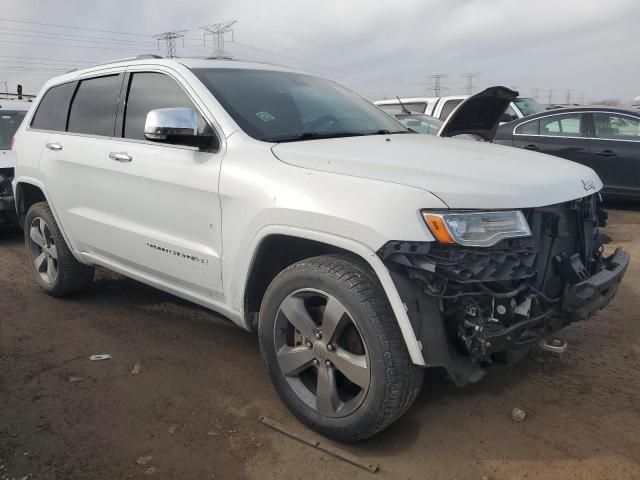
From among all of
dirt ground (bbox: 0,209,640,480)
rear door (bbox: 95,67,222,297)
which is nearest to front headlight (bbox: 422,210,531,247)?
dirt ground (bbox: 0,209,640,480)

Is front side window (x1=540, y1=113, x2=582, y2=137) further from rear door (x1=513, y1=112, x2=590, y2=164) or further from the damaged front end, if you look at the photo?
the damaged front end

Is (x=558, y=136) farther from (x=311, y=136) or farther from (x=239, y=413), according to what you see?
(x=239, y=413)

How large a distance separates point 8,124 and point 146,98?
5.62 meters

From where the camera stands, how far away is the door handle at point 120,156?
3562 mm

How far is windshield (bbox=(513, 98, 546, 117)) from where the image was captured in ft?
35.1

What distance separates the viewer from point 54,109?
465 centimetres

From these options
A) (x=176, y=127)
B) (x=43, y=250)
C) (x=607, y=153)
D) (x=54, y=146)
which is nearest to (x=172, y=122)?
(x=176, y=127)

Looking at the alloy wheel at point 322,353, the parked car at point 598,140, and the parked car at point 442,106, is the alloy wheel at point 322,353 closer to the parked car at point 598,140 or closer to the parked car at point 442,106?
the parked car at point 598,140

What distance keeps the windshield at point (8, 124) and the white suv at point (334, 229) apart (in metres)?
4.85

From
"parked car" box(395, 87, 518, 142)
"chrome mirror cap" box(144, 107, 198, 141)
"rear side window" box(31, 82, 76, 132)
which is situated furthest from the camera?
"rear side window" box(31, 82, 76, 132)

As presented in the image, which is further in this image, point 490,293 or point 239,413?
point 239,413

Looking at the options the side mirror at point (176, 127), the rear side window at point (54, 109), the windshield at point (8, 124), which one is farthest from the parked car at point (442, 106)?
the side mirror at point (176, 127)

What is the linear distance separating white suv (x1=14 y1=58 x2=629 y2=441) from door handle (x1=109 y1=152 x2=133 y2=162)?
14mm

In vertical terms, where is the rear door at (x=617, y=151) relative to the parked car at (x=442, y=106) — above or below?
below
